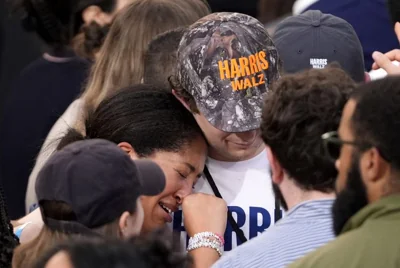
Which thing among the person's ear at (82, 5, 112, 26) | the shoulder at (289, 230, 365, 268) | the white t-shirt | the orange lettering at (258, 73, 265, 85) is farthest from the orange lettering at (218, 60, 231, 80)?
the person's ear at (82, 5, 112, 26)

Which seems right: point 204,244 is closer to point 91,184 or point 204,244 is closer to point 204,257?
point 204,257

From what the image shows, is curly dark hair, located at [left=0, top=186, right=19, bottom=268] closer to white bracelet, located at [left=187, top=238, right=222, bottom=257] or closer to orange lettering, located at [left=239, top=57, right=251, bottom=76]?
white bracelet, located at [left=187, top=238, right=222, bottom=257]

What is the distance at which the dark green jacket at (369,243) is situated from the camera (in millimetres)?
2441

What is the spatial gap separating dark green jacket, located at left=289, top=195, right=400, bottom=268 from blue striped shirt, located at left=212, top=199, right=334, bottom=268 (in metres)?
0.35

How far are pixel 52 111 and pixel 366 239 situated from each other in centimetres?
282

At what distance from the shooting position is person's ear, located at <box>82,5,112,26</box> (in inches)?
212

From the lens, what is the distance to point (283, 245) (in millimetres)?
2938

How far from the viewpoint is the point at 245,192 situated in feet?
12.2

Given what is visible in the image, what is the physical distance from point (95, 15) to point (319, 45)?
5.24 feet

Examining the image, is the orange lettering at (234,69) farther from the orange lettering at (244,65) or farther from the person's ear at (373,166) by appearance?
the person's ear at (373,166)

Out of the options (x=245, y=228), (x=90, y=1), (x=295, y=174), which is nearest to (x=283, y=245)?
(x=295, y=174)

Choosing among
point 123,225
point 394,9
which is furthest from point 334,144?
point 394,9

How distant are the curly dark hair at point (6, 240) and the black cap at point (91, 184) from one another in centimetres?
46

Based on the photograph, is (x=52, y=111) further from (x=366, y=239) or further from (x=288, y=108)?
(x=366, y=239)
